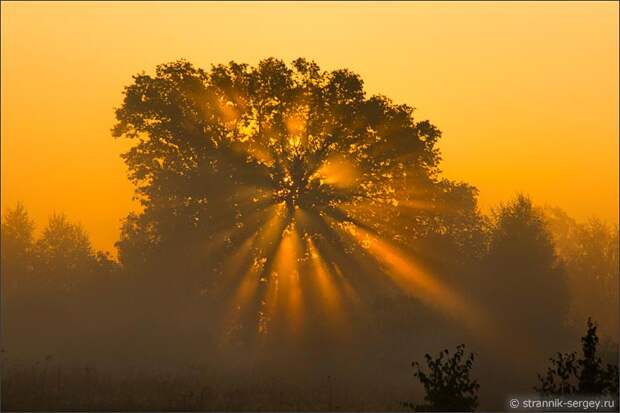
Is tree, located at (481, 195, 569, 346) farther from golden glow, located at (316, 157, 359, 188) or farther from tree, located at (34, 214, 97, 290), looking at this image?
tree, located at (34, 214, 97, 290)

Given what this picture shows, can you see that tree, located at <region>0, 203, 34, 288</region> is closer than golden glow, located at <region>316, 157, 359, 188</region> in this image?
No

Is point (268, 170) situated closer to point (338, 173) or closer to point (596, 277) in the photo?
point (338, 173)

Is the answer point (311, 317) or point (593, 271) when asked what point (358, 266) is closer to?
point (311, 317)

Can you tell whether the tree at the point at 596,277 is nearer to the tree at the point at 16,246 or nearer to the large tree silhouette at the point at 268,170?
the large tree silhouette at the point at 268,170

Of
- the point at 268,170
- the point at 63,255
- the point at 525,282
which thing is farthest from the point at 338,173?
the point at 63,255

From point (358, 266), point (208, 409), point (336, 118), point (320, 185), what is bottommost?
point (208, 409)

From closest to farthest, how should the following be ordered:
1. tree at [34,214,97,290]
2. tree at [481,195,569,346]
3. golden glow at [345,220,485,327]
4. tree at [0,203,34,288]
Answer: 1. tree at [481,195,569,346]
2. golden glow at [345,220,485,327]
3. tree at [34,214,97,290]
4. tree at [0,203,34,288]

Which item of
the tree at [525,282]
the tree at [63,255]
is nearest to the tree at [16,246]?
the tree at [63,255]

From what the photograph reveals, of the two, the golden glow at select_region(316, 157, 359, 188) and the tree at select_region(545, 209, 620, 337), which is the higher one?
the golden glow at select_region(316, 157, 359, 188)

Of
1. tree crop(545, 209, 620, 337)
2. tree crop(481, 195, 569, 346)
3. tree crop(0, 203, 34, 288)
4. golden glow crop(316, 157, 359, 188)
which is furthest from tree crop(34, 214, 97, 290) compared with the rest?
tree crop(545, 209, 620, 337)

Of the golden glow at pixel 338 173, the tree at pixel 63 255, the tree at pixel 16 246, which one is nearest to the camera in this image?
the golden glow at pixel 338 173

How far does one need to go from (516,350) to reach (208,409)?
83.2 ft

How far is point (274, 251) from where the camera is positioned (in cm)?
6234

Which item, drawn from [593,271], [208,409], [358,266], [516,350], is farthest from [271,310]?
[593,271]
